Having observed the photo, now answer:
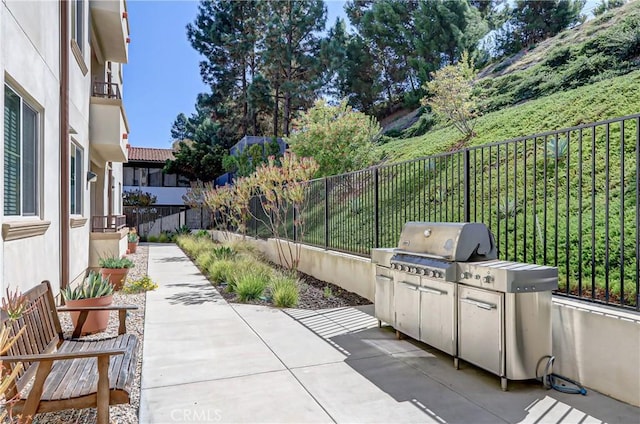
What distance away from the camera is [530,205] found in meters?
8.08

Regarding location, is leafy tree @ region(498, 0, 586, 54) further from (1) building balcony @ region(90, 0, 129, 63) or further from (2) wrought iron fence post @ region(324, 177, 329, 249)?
(1) building balcony @ region(90, 0, 129, 63)

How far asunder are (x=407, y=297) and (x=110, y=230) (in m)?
9.52

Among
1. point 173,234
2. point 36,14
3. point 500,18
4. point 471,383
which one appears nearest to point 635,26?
point 500,18

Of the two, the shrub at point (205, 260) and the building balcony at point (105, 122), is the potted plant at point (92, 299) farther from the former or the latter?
the shrub at point (205, 260)

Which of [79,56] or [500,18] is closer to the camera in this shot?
[79,56]

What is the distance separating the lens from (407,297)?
18.2ft

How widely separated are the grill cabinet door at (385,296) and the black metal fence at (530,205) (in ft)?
4.69

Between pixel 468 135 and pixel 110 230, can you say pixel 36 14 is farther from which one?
pixel 468 135

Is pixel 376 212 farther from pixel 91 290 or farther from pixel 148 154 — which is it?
pixel 148 154

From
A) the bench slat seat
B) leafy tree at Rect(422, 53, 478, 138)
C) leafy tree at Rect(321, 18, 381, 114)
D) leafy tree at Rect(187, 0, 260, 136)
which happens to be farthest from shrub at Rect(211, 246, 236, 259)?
leafy tree at Rect(321, 18, 381, 114)

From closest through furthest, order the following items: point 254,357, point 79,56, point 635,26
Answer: point 254,357 → point 79,56 → point 635,26

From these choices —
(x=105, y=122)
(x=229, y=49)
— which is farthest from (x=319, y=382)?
(x=229, y=49)

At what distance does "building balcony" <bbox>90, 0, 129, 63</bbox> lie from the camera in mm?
10086

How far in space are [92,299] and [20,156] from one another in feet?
7.29
